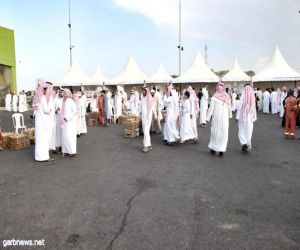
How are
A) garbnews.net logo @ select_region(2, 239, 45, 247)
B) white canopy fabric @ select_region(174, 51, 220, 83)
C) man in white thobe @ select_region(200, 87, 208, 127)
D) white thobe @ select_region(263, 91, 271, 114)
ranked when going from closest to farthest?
garbnews.net logo @ select_region(2, 239, 45, 247)
man in white thobe @ select_region(200, 87, 208, 127)
white thobe @ select_region(263, 91, 271, 114)
white canopy fabric @ select_region(174, 51, 220, 83)

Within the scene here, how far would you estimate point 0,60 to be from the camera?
29125 millimetres

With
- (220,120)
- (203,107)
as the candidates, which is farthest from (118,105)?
(220,120)

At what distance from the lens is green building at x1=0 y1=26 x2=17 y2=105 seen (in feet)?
98.0

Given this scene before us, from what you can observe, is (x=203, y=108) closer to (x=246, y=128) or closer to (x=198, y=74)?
(x=246, y=128)

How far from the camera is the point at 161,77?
31.6 meters

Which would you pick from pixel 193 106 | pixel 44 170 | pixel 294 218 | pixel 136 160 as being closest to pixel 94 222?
pixel 294 218

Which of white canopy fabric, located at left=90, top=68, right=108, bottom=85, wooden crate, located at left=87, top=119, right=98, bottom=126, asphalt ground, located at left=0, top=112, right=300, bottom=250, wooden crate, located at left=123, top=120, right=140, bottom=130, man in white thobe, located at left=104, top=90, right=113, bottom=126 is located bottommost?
asphalt ground, located at left=0, top=112, right=300, bottom=250

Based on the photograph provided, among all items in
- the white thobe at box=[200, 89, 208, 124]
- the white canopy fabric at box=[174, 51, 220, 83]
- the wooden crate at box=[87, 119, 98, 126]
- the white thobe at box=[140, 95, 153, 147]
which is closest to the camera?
the white thobe at box=[140, 95, 153, 147]

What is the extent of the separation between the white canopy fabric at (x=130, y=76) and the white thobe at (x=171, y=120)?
20.5m

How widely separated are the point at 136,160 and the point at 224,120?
97.8 inches

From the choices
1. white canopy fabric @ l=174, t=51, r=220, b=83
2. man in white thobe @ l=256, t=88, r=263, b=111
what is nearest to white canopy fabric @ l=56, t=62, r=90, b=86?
white canopy fabric @ l=174, t=51, r=220, b=83

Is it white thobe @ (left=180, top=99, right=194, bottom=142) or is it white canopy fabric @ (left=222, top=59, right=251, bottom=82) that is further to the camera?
white canopy fabric @ (left=222, top=59, right=251, bottom=82)

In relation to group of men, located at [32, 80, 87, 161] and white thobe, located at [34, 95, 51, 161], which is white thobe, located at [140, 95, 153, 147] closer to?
group of men, located at [32, 80, 87, 161]

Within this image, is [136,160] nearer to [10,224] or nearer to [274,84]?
[10,224]
